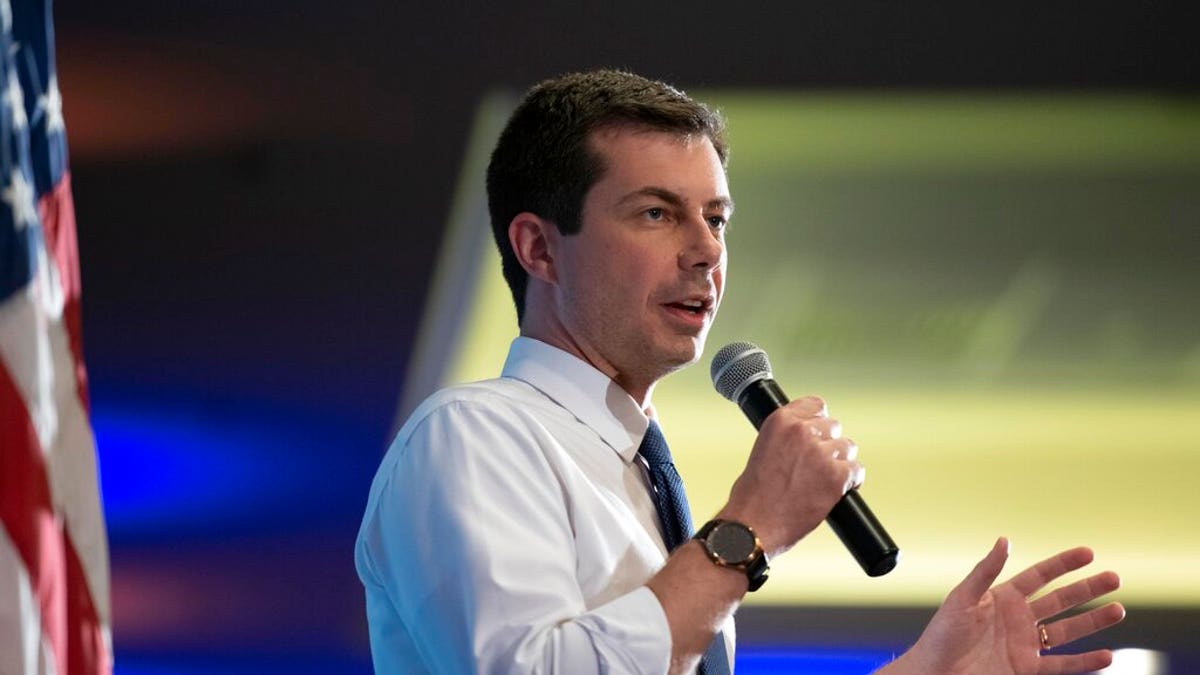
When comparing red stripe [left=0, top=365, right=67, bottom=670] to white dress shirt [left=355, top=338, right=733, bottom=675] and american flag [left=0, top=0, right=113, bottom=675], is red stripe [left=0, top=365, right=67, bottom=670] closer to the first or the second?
american flag [left=0, top=0, right=113, bottom=675]

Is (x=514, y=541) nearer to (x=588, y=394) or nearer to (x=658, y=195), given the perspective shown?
(x=588, y=394)

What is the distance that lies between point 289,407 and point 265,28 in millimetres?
883

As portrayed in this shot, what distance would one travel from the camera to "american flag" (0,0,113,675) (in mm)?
1572

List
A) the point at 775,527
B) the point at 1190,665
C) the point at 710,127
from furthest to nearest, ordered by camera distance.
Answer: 1. the point at 1190,665
2. the point at 710,127
3. the point at 775,527

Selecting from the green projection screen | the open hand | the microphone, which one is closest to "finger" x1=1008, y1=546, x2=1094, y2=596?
the open hand

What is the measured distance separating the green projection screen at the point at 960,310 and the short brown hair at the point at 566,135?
132 cm

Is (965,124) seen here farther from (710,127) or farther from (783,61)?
(710,127)

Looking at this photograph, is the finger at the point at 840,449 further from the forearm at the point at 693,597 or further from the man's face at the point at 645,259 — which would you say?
the man's face at the point at 645,259

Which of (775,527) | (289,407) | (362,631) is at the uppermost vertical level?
(289,407)

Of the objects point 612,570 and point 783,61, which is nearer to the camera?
point 612,570

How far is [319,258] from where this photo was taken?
126 inches

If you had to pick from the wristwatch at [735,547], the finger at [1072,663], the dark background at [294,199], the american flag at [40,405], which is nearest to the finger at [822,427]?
the wristwatch at [735,547]

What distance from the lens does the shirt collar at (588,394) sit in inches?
64.9

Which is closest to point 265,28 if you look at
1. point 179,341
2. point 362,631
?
point 179,341
